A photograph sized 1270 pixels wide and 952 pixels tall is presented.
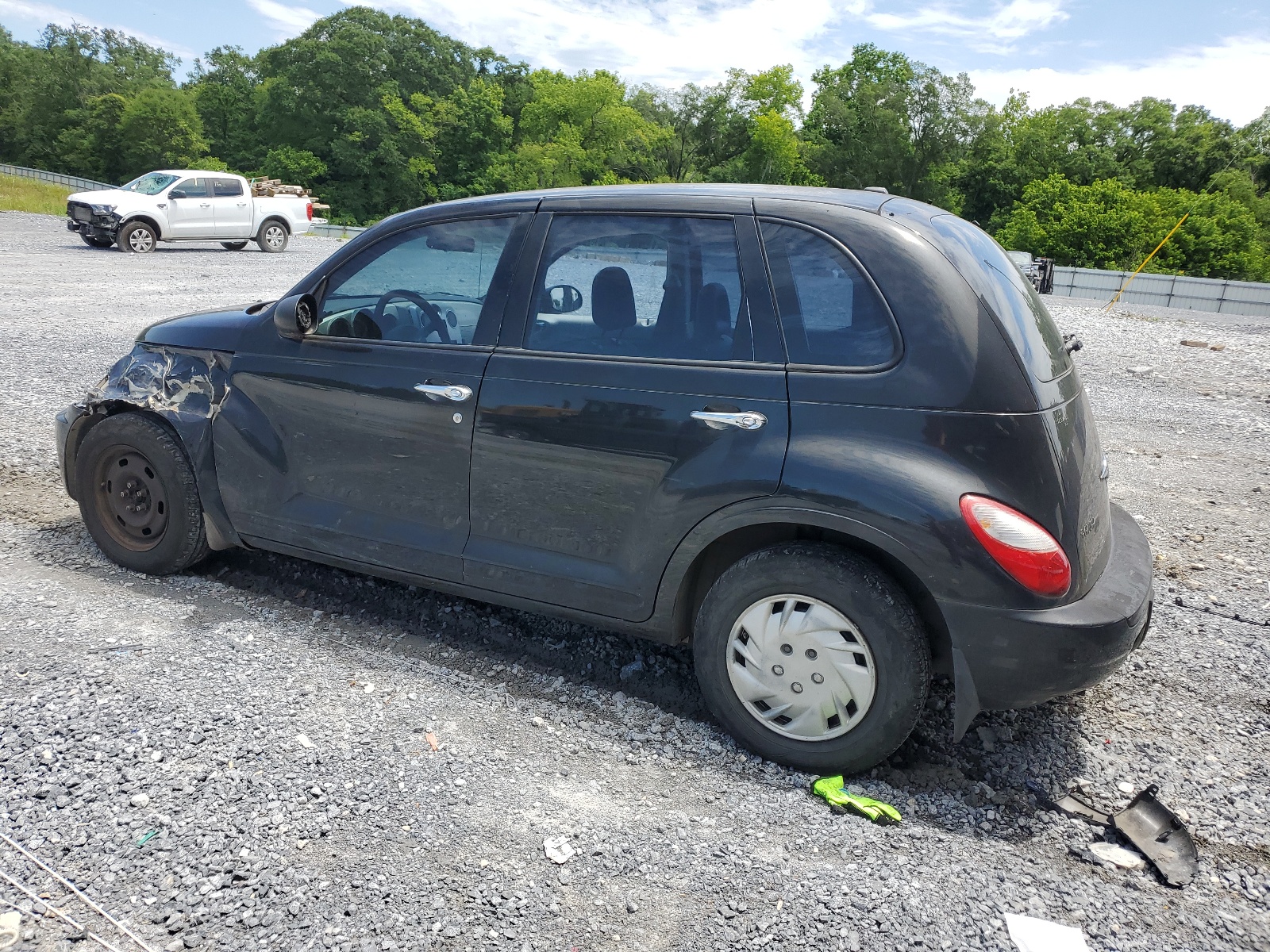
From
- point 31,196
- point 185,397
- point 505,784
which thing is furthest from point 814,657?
point 31,196

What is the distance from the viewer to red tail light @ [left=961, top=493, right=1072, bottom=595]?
9.09 feet

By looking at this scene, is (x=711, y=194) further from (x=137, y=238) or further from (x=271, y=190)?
(x=271, y=190)

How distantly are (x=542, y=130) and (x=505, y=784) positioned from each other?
80539mm

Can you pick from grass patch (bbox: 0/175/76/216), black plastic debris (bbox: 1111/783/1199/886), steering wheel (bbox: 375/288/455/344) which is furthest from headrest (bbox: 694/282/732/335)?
grass patch (bbox: 0/175/76/216)

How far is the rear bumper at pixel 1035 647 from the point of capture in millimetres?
2795

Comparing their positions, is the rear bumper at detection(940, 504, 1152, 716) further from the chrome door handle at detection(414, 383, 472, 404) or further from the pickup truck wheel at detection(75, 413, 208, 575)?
the pickup truck wheel at detection(75, 413, 208, 575)

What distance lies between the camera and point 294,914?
241 centimetres

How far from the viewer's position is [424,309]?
3.75 metres

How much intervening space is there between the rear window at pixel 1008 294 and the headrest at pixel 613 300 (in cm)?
107

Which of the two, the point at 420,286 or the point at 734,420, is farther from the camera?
the point at 420,286

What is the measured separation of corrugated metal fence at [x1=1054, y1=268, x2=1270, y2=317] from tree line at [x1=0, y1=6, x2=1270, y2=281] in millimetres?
30984

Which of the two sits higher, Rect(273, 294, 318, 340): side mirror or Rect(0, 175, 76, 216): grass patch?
Rect(273, 294, 318, 340): side mirror

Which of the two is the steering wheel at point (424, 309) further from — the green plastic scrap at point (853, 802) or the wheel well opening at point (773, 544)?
the green plastic scrap at point (853, 802)

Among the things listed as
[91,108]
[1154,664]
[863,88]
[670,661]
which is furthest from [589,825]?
[91,108]
